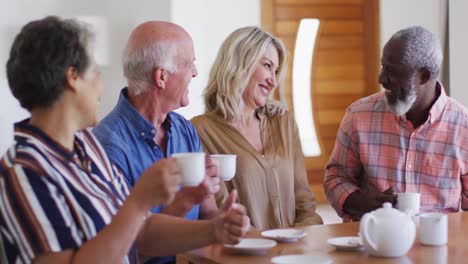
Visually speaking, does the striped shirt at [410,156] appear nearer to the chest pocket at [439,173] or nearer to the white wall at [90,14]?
the chest pocket at [439,173]

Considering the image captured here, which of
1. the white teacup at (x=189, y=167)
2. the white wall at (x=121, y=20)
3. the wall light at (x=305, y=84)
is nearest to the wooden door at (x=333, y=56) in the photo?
the wall light at (x=305, y=84)

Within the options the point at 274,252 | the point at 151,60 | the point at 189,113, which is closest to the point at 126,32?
the point at 189,113

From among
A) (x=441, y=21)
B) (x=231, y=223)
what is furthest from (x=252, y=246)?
(x=441, y=21)

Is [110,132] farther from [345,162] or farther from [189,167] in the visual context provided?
[345,162]

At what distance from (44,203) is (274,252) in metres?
0.66

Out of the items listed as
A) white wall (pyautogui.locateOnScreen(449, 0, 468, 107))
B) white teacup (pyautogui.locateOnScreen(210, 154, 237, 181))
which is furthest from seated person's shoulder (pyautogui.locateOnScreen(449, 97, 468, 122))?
white wall (pyautogui.locateOnScreen(449, 0, 468, 107))

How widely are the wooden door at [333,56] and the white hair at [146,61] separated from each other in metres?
2.81

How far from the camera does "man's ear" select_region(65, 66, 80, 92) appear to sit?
1.65m

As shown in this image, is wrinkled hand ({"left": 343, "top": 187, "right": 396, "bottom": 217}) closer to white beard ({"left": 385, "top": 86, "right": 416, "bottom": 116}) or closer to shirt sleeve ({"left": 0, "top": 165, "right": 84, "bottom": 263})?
white beard ({"left": 385, "top": 86, "right": 416, "bottom": 116})

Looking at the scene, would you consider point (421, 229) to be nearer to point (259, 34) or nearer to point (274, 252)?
point (274, 252)

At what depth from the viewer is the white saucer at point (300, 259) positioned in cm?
181

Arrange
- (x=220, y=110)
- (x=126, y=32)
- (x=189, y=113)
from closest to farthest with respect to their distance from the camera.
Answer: (x=220, y=110) → (x=126, y=32) → (x=189, y=113)

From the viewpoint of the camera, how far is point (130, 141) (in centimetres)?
232

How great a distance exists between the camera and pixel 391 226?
189cm
